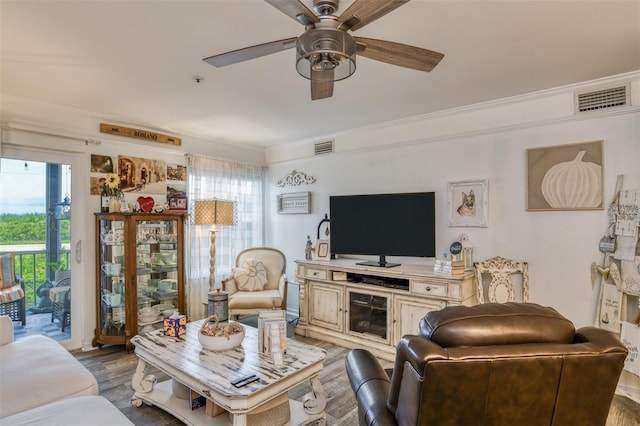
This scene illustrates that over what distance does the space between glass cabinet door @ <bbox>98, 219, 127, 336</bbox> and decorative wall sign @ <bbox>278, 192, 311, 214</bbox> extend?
2.14 meters

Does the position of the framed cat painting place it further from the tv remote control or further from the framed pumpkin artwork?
the tv remote control

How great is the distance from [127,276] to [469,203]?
3.60 meters

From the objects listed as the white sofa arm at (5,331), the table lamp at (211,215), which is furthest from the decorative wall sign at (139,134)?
the white sofa arm at (5,331)

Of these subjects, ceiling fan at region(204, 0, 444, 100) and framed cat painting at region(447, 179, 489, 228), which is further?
framed cat painting at region(447, 179, 489, 228)

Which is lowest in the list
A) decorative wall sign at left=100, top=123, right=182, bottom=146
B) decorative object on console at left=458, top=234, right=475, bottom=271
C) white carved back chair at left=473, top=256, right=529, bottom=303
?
white carved back chair at left=473, top=256, right=529, bottom=303

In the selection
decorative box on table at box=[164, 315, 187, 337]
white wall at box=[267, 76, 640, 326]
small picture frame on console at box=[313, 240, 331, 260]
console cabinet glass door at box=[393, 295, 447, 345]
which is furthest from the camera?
small picture frame on console at box=[313, 240, 331, 260]

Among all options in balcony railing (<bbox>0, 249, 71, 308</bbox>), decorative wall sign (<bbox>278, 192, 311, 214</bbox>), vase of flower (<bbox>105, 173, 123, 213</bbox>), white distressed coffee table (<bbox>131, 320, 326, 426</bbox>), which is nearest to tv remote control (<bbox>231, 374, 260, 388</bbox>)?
white distressed coffee table (<bbox>131, 320, 326, 426</bbox>)

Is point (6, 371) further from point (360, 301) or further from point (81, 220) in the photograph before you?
point (360, 301)

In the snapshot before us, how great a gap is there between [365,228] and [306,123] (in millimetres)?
1419

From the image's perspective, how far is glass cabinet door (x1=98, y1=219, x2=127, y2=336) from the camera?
3.63m

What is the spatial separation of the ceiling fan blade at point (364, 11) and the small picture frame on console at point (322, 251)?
2.94 metres

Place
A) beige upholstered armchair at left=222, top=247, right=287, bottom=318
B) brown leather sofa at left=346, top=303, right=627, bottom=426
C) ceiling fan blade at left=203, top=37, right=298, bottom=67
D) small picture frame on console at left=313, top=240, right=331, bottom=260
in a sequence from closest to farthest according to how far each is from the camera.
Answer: brown leather sofa at left=346, top=303, right=627, bottom=426 < ceiling fan blade at left=203, top=37, right=298, bottom=67 < beige upholstered armchair at left=222, top=247, right=287, bottom=318 < small picture frame on console at left=313, top=240, right=331, bottom=260

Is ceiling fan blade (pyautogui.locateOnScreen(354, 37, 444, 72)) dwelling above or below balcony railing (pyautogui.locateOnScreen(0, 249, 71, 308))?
above

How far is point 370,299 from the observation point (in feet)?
11.7
